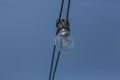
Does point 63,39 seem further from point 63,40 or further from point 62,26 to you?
point 62,26

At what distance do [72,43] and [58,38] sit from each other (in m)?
0.15

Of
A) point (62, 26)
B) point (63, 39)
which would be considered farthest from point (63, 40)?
point (62, 26)

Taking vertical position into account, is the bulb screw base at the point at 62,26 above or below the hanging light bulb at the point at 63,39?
above

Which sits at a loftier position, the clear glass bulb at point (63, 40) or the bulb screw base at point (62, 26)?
the bulb screw base at point (62, 26)

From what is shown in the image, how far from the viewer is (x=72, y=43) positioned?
215 cm

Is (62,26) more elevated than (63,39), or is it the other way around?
(62,26)

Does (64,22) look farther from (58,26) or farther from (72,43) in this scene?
(72,43)

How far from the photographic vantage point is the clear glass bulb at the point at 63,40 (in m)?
2.09

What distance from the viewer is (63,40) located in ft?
6.89

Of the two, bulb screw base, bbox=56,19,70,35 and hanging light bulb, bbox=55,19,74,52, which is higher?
bulb screw base, bbox=56,19,70,35

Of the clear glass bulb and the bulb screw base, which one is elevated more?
the bulb screw base

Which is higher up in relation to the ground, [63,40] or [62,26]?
[62,26]

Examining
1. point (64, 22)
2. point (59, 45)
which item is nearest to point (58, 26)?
point (64, 22)

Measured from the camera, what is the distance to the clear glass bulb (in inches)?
82.1
